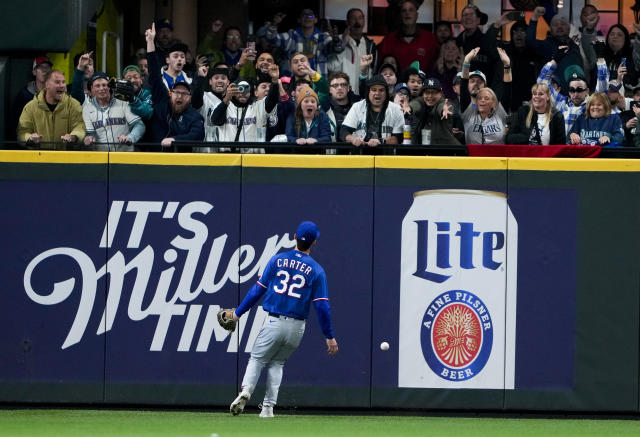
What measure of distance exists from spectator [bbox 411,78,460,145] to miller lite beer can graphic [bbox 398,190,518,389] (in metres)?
0.71

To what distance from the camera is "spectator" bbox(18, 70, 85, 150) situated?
42.0 feet

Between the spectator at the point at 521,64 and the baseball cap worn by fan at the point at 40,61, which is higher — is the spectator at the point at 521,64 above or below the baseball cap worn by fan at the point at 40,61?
above

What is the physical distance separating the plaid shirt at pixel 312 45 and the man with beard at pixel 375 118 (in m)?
2.65

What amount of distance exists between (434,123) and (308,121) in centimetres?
146

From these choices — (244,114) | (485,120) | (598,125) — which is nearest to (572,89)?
(598,125)

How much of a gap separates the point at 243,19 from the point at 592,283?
8252 mm

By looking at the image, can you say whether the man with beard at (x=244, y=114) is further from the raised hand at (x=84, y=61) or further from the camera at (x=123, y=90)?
the raised hand at (x=84, y=61)

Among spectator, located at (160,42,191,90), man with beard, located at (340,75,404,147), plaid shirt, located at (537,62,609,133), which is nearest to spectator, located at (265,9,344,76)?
spectator, located at (160,42,191,90)

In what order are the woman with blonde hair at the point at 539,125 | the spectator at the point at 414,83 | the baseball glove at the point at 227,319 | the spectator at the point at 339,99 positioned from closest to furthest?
the baseball glove at the point at 227,319 → the woman with blonde hair at the point at 539,125 → the spectator at the point at 339,99 → the spectator at the point at 414,83

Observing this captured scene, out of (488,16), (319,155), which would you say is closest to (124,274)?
(319,155)

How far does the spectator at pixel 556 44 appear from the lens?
15258 millimetres

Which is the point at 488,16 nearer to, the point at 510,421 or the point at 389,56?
the point at 389,56

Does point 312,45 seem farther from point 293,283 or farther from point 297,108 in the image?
point 293,283

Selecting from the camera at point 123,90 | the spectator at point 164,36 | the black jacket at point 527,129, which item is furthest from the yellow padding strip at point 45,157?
the black jacket at point 527,129
